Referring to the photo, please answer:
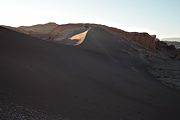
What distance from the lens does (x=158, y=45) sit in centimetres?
3803

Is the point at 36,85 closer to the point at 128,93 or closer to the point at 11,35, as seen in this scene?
the point at 128,93

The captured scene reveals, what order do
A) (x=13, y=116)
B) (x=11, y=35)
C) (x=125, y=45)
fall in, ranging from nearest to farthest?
(x=13, y=116), (x=11, y=35), (x=125, y=45)

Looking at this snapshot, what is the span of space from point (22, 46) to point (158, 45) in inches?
1175

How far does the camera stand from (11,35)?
1163cm

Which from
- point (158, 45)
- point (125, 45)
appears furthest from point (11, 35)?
point (158, 45)

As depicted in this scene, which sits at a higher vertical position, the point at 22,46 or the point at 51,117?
the point at 22,46

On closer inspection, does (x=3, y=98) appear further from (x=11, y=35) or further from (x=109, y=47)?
(x=109, y=47)

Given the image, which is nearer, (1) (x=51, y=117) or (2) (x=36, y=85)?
(1) (x=51, y=117)

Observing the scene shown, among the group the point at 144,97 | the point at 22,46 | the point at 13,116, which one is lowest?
the point at 144,97

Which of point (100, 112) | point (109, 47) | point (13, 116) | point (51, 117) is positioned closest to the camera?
point (13, 116)

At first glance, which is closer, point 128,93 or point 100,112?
point 100,112

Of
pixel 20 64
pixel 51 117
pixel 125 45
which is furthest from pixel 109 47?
pixel 51 117

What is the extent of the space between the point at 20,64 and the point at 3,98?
2.66 m

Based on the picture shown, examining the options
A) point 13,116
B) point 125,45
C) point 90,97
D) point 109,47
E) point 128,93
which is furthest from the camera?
point 125,45
